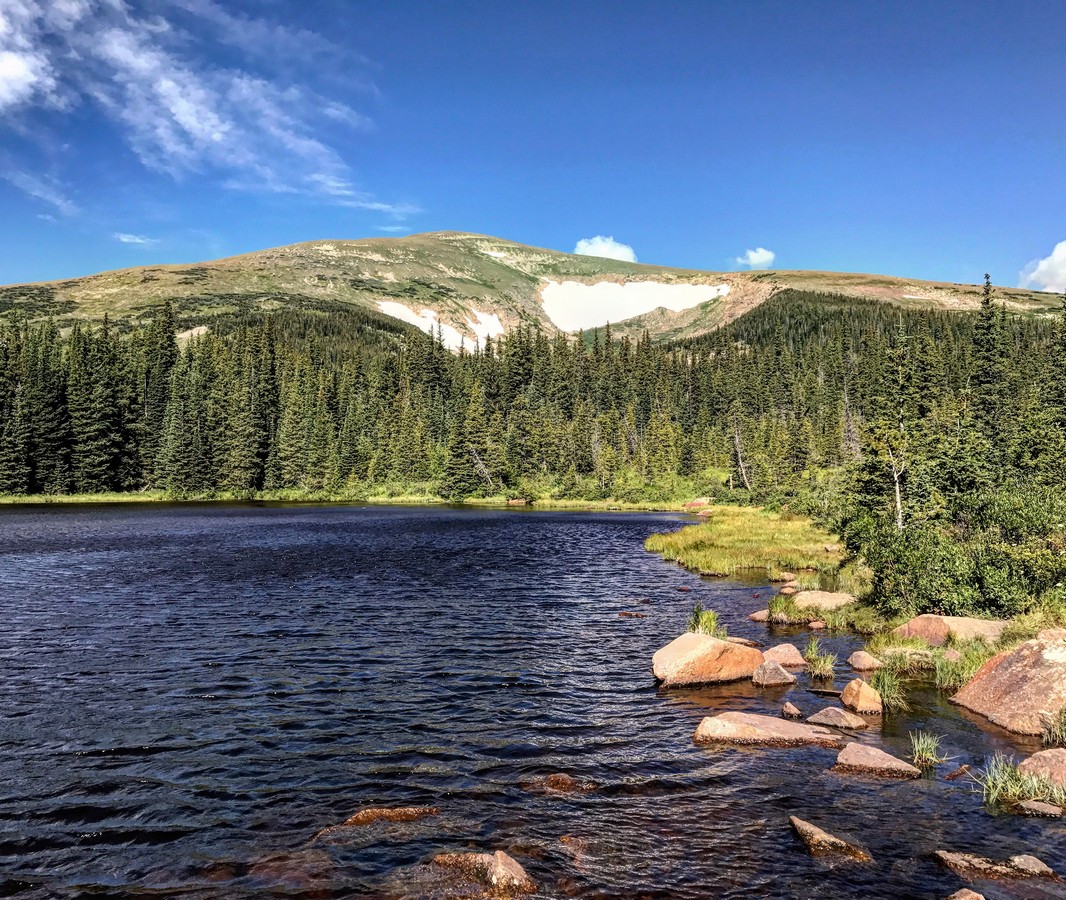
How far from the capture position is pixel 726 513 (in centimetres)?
8131

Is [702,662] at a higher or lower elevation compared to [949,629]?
lower

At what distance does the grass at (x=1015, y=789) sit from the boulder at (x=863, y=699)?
426 centimetres

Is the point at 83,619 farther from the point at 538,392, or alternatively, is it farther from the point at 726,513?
the point at 538,392

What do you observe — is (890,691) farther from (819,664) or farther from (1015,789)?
(1015,789)

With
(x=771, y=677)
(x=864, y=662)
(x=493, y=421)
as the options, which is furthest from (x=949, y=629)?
(x=493, y=421)

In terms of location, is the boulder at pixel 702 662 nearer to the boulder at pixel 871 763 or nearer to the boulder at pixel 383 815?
the boulder at pixel 871 763

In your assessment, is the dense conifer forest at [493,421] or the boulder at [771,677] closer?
the boulder at [771,677]

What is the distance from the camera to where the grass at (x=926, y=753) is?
48.5ft

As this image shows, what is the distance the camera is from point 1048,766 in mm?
13586

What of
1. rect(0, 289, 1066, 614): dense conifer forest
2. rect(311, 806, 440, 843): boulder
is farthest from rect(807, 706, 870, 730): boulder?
rect(0, 289, 1066, 614): dense conifer forest

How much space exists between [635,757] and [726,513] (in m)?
69.3

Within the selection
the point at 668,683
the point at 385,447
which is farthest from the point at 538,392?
the point at 668,683

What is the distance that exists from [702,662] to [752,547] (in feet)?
101

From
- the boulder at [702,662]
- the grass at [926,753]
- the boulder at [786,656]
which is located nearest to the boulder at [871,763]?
the grass at [926,753]
